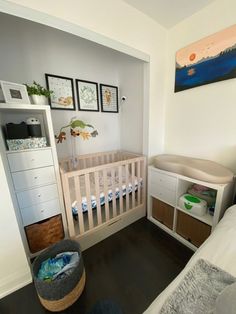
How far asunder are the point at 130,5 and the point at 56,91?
124 cm

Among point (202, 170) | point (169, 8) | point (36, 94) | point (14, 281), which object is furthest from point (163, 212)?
point (169, 8)

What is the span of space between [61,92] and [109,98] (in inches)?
31.0

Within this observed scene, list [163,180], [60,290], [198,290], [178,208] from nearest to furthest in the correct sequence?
[198,290] → [60,290] → [178,208] → [163,180]

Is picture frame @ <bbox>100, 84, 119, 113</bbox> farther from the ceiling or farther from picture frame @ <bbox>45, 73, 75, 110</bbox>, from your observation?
the ceiling

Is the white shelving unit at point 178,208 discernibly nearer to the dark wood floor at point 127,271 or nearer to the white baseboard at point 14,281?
the dark wood floor at point 127,271

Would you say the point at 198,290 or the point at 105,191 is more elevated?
the point at 198,290

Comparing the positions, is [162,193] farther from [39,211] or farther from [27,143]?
[27,143]

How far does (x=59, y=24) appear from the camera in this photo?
1.16 m

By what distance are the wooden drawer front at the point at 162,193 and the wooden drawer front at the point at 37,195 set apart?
3.88 feet

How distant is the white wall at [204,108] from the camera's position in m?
1.47

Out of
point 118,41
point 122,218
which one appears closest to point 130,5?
point 118,41

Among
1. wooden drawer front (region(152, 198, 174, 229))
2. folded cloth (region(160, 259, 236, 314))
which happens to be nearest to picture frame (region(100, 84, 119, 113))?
wooden drawer front (region(152, 198, 174, 229))

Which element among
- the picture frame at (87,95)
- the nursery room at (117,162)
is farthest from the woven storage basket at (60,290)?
the picture frame at (87,95)

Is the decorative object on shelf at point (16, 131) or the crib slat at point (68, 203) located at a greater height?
the decorative object on shelf at point (16, 131)
